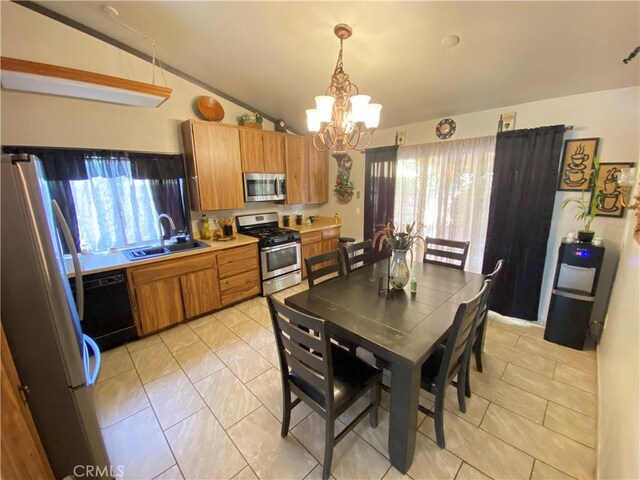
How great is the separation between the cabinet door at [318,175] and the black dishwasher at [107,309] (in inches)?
113

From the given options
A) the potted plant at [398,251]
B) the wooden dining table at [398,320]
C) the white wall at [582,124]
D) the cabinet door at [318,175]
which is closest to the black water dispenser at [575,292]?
the white wall at [582,124]

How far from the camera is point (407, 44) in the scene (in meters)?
2.15

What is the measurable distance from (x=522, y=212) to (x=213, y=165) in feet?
11.7

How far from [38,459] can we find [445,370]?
1.96 m

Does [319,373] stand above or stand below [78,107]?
below

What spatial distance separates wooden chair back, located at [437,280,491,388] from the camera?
136 centimetres

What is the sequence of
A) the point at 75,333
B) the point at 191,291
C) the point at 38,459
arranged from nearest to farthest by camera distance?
the point at 38,459
the point at 75,333
the point at 191,291

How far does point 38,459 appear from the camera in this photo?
111cm

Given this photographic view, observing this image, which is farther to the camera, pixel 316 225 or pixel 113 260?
pixel 316 225

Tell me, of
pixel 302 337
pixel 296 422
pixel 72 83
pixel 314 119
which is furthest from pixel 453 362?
pixel 72 83

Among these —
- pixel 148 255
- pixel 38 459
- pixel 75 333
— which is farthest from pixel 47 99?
pixel 38 459

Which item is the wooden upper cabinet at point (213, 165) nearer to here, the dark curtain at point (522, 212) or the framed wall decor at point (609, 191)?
the dark curtain at point (522, 212)

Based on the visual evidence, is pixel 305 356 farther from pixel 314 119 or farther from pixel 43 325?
pixel 314 119

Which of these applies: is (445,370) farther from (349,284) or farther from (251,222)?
(251,222)
